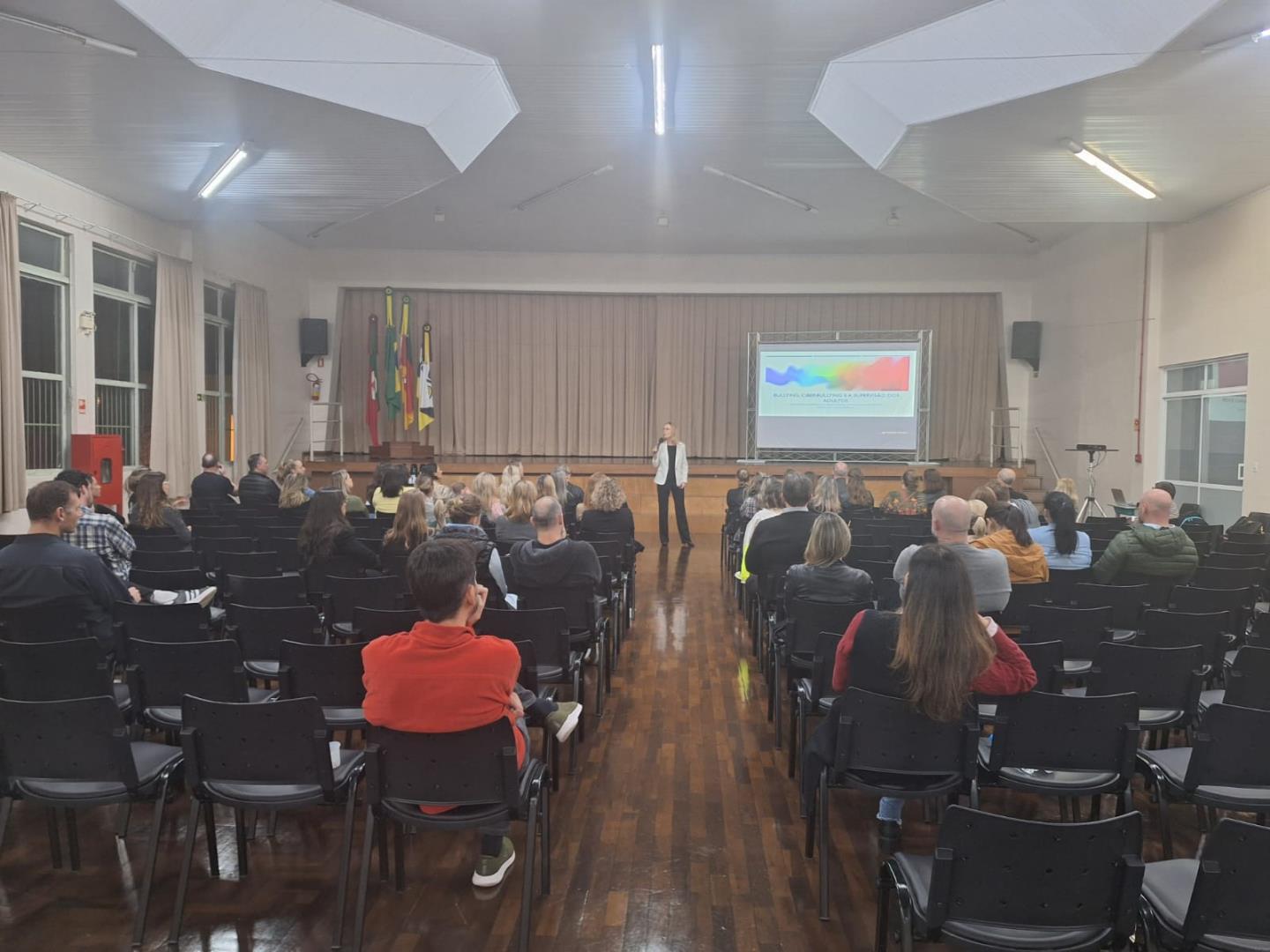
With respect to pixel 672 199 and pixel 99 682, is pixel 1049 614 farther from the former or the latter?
pixel 672 199

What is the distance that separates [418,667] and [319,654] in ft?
2.91

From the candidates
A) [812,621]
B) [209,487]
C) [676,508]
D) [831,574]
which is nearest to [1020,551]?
[831,574]

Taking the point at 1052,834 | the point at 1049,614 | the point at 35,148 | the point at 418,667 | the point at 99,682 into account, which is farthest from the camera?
the point at 35,148

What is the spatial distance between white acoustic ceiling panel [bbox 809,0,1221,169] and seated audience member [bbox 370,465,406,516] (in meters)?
5.30

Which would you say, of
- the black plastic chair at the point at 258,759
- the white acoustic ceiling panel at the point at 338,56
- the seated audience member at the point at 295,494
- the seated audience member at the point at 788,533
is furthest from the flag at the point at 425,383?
the black plastic chair at the point at 258,759

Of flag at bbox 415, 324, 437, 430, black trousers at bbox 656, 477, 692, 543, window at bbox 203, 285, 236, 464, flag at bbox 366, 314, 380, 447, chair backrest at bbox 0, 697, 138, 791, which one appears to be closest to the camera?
chair backrest at bbox 0, 697, 138, 791

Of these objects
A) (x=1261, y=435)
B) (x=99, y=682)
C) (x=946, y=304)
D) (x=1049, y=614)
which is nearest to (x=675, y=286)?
(x=946, y=304)

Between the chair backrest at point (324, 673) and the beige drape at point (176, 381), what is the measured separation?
31.3 feet

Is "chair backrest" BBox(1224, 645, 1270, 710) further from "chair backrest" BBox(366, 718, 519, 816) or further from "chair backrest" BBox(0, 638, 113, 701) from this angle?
"chair backrest" BBox(0, 638, 113, 701)

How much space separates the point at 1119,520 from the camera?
8.59m

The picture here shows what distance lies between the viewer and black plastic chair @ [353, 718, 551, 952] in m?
2.56

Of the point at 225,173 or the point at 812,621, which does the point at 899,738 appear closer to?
the point at 812,621

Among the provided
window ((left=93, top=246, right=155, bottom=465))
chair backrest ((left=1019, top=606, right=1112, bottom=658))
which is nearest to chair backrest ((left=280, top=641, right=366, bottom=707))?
chair backrest ((left=1019, top=606, right=1112, bottom=658))

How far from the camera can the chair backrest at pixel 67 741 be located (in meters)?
2.66
